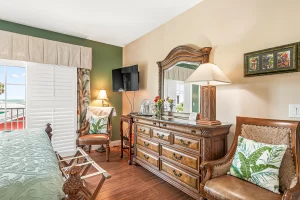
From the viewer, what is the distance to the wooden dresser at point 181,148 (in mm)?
1954

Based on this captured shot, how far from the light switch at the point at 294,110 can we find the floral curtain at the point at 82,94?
3.67 m

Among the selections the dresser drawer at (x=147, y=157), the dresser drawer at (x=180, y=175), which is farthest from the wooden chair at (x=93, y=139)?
the dresser drawer at (x=180, y=175)

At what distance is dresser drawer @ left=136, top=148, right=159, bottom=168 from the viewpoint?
8.55ft

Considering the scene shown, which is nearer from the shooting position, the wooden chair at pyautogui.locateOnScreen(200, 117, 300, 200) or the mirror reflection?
the wooden chair at pyautogui.locateOnScreen(200, 117, 300, 200)

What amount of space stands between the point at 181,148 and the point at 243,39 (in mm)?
1566

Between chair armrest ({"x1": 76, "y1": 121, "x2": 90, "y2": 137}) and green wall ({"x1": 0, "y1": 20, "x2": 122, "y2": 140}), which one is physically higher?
green wall ({"x1": 0, "y1": 20, "x2": 122, "y2": 140})

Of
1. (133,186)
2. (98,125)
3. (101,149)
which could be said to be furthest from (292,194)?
(101,149)

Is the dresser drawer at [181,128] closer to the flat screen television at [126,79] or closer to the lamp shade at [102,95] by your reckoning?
the flat screen television at [126,79]

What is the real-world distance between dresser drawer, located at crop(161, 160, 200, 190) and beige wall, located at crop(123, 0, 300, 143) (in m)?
0.87

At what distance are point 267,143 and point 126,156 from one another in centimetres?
271

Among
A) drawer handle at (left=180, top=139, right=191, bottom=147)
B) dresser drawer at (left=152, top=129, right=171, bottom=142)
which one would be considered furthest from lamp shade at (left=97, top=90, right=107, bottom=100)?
drawer handle at (left=180, top=139, right=191, bottom=147)

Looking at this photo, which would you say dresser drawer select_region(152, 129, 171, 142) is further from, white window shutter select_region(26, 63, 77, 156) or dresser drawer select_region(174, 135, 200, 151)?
white window shutter select_region(26, 63, 77, 156)

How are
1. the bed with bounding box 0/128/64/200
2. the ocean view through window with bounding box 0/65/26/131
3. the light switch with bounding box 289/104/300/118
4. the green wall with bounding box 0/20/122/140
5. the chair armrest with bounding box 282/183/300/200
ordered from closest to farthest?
the bed with bounding box 0/128/64/200 → the chair armrest with bounding box 282/183/300/200 → the light switch with bounding box 289/104/300/118 → the ocean view through window with bounding box 0/65/26/131 → the green wall with bounding box 0/20/122/140

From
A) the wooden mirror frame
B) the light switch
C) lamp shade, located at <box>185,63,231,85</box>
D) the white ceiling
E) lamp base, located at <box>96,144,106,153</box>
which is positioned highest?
the white ceiling
